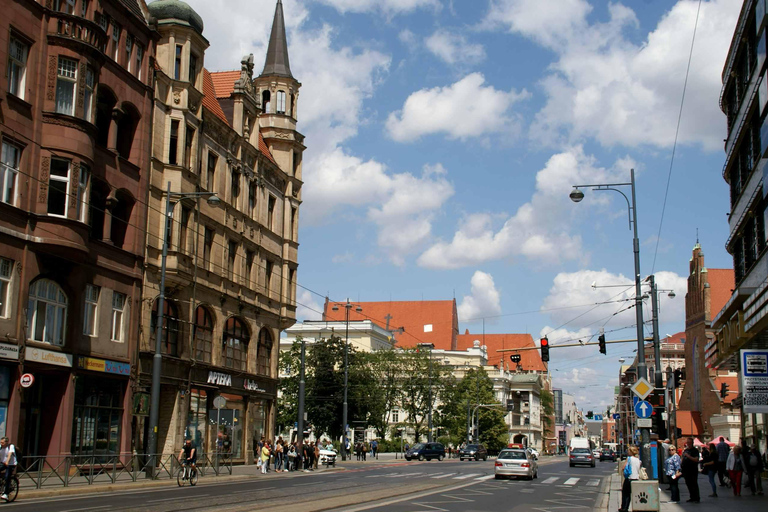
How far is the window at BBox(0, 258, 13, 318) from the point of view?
2730 cm

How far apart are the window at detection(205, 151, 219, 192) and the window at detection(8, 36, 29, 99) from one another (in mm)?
14300

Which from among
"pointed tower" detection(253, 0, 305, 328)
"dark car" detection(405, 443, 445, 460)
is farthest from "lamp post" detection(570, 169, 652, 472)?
"dark car" detection(405, 443, 445, 460)

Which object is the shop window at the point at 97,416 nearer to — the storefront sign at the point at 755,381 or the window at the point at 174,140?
the window at the point at 174,140

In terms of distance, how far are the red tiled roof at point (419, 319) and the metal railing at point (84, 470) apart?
350 ft

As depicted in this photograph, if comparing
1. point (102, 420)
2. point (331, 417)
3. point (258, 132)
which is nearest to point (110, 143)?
point (102, 420)

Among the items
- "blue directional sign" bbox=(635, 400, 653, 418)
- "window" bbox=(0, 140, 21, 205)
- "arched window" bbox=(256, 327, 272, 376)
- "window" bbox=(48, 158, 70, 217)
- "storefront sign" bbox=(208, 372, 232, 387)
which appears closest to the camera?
"blue directional sign" bbox=(635, 400, 653, 418)

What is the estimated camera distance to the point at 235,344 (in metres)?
45.8

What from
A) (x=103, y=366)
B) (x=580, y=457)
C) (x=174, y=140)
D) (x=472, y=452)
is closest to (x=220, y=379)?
(x=103, y=366)

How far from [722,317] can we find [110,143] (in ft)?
85.4

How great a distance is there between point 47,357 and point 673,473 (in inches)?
829

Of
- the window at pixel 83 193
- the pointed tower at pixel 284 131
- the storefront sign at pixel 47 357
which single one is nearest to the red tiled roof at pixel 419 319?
the pointed tower at pixel 284 131

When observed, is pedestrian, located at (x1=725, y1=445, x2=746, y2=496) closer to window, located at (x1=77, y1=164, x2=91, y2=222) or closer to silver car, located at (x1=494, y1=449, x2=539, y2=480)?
silver car, located at (x1=494, y1=449, x2=539, y2=480)

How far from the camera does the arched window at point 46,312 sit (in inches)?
1130

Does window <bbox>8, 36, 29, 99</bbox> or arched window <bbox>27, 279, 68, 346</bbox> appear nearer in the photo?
Result: window <bbox>8, 36, 29, 99</bbox>
